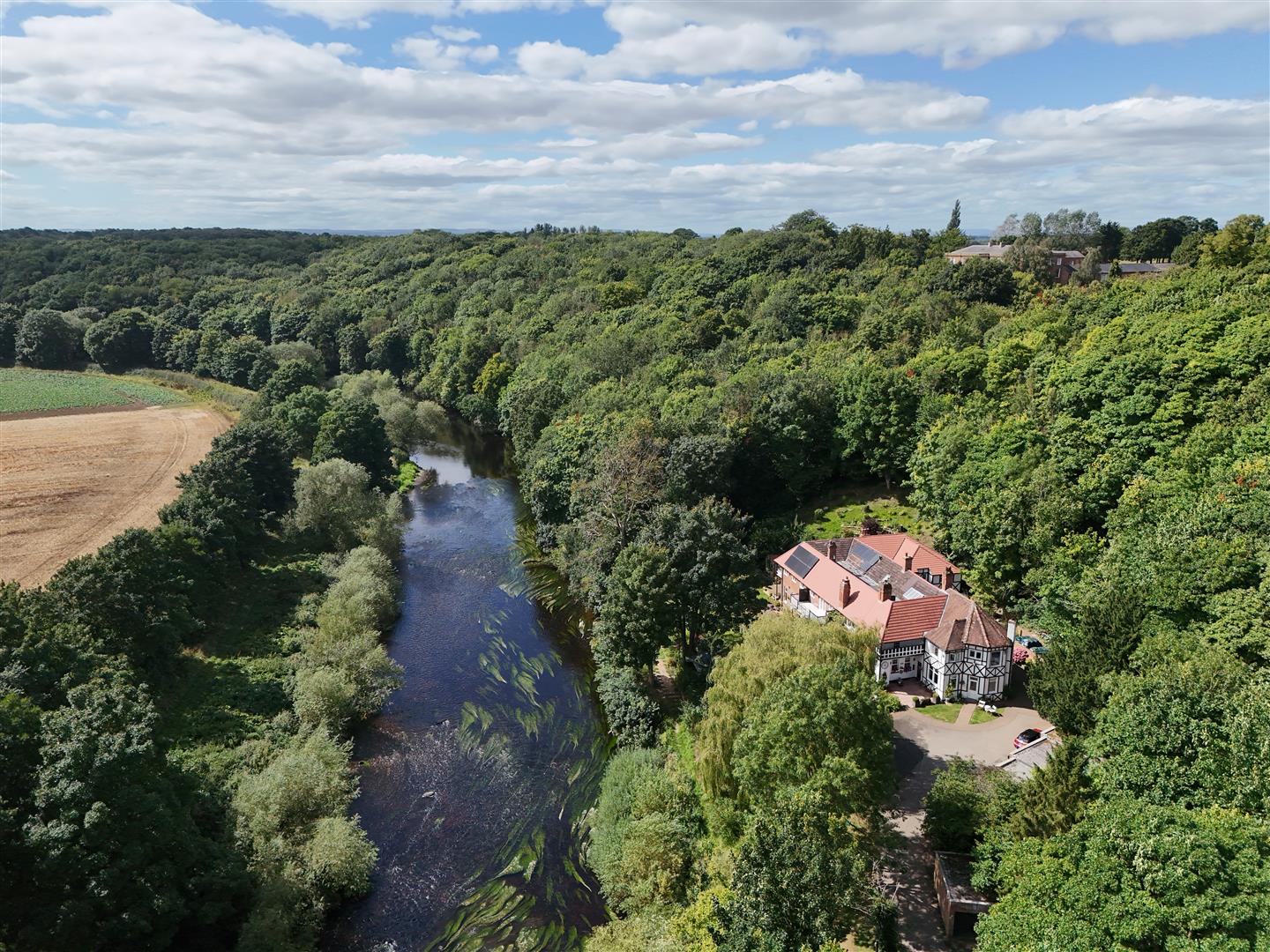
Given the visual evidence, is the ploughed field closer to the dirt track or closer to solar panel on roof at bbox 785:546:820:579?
the dirt track

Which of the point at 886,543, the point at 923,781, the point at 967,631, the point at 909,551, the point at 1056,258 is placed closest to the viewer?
the point at 923,781

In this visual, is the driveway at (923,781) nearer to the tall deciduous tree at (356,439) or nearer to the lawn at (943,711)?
the lawn at (943,711)

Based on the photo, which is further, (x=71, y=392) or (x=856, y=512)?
(x=71, y=392)

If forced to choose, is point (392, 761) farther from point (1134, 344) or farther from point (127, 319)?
point (127, 319)

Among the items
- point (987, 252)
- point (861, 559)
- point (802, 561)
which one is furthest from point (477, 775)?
point (987, 252)

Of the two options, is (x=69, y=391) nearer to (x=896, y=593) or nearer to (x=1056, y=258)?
(x=896, y=593)

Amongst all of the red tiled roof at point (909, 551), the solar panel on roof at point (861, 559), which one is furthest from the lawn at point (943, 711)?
the red tiled roof at point (909, 551)
